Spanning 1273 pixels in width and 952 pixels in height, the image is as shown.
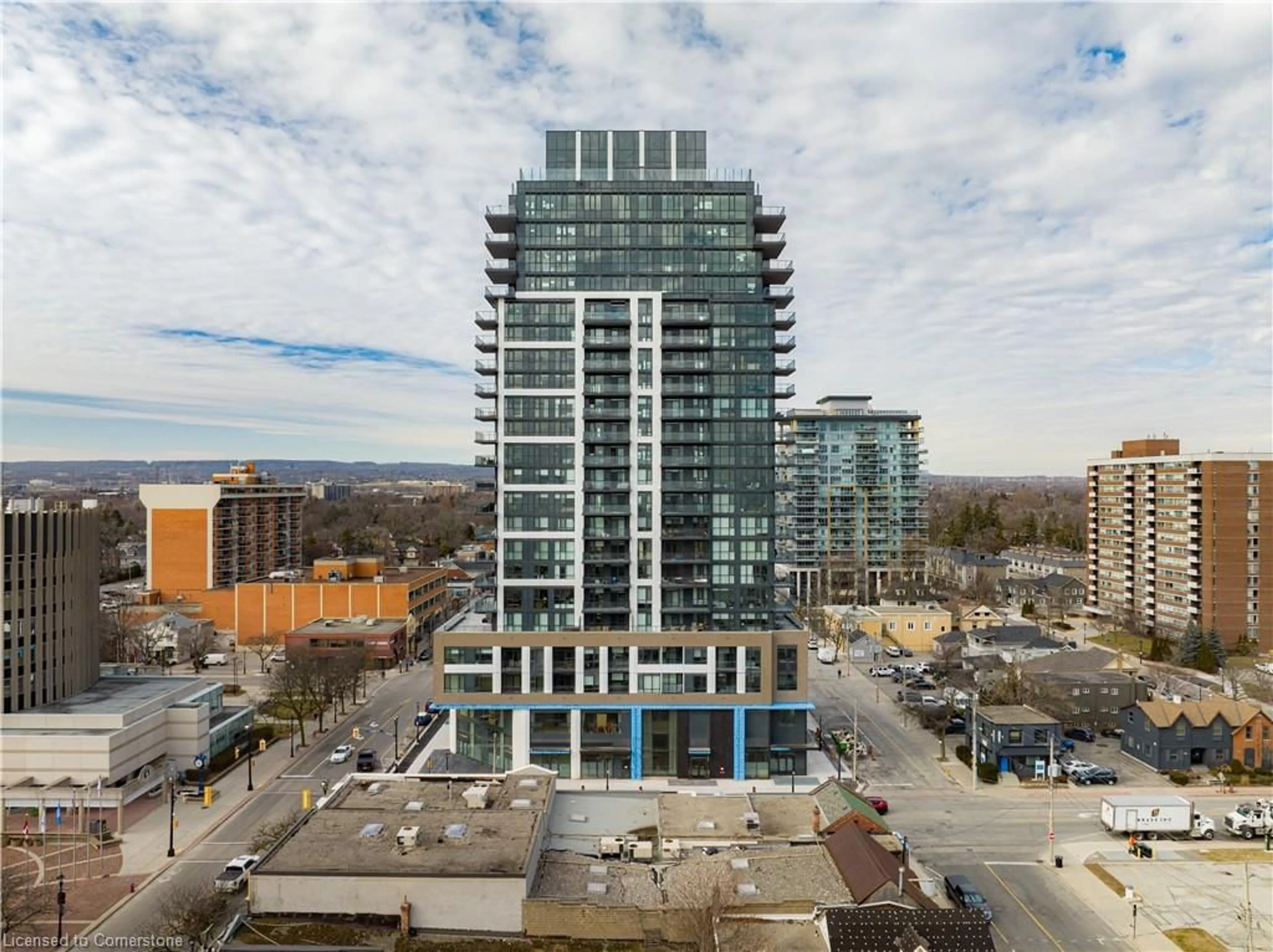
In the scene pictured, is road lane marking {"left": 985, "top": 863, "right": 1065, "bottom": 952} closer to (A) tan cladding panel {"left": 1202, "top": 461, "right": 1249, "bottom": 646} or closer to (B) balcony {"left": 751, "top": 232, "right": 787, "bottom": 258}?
(B) balcony {"left": 751, "top": 232, "right": 787, "bottom": 258}

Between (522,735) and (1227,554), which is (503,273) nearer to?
(522,735)

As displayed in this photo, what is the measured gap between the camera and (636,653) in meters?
57.1

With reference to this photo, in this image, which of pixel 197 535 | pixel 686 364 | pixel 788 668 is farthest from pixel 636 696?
pixel 197 535

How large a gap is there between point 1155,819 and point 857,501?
8579cm

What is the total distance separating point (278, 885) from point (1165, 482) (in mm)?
103644

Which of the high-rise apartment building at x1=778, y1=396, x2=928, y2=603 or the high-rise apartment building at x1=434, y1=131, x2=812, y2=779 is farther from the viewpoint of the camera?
the high-rise apartment building at x1=778, y1=396, x2=928, y2=603

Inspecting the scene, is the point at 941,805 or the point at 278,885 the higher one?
the point at 278,885

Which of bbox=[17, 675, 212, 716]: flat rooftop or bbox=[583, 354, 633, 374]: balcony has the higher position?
bbox=[583, 354, 633, 374]: balcony

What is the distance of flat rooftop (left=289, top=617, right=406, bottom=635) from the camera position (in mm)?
91094

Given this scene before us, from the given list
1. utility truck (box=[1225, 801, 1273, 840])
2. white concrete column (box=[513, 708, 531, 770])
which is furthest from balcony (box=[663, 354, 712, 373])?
utility truck (box=[1225, 801, 1273, 840])

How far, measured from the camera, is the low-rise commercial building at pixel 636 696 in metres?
56.6

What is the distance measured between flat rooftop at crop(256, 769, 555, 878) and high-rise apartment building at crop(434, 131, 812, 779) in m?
11.8

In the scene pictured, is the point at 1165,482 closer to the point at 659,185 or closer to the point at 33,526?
the point at 659,185

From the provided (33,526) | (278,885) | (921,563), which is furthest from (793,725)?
(921,563)
